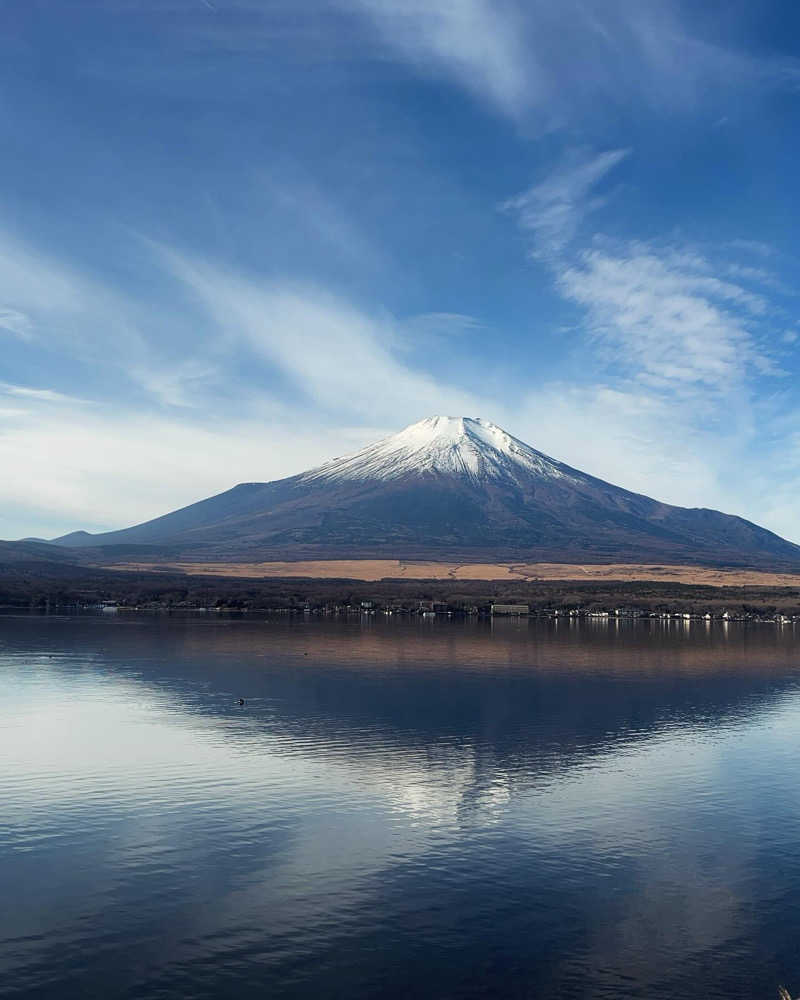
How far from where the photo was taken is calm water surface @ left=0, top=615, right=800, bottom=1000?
17.9 meters

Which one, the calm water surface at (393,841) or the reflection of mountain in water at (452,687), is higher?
the reflection of mountain in water at (452,687)

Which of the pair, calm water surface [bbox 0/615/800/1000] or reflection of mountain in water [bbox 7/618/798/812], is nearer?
calm water surface [bbox 0/615/800/1000]

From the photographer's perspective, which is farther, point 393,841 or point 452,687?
point 452,687

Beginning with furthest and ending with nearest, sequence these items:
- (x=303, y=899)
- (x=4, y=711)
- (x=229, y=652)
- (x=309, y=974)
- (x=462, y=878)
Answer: (x=229, y=652), (x=4, y=711), (x=462, y=878), (x=303, y=899), (x=309, y=974)

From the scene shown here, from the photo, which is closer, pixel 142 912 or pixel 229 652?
pixel 142 912

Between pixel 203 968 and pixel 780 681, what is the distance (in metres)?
56.4

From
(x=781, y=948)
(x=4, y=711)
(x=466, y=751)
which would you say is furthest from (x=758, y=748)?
(x=4, y=711)

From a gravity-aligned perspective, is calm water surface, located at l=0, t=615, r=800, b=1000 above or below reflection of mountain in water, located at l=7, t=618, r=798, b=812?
below

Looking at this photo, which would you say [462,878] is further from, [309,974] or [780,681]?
[780,681]

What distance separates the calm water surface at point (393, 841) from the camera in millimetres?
17875

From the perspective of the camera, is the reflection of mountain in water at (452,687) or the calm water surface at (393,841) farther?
the reflection of mountain in water at (452,687)

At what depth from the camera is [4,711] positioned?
44719mm

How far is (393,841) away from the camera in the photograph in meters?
25.5

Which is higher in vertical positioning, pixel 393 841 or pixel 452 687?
pixel 452 687
